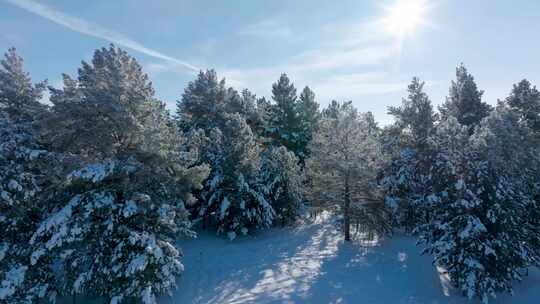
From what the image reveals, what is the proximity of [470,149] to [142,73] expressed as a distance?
14.8m

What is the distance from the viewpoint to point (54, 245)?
11188mm

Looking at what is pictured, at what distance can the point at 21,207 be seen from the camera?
12742mm

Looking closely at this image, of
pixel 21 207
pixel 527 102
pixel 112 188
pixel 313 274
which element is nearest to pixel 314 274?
pixel 313 274

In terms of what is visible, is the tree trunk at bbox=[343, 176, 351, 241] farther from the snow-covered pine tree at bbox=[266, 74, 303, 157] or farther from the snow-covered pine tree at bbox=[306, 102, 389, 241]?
the snow-covered pine tree at bbox=[266, 74, 303, 157]

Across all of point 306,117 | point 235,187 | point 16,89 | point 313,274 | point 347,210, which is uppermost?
point 306,117

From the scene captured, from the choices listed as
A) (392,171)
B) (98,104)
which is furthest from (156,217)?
(392,171)

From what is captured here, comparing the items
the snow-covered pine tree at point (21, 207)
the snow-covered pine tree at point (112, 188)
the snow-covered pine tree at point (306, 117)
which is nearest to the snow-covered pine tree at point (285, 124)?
the snow-covered pine tree at point (306, 117)

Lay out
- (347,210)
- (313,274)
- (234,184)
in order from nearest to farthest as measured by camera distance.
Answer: (313,274) < (347,210) < (234,184)

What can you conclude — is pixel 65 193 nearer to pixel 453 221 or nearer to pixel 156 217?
pixel 156 217

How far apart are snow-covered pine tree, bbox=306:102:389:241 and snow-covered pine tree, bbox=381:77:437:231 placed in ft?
4.13

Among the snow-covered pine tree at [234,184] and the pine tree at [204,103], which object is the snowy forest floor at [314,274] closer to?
the snow-covered pine tree at [234,184]

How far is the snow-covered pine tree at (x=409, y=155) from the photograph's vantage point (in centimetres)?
2092

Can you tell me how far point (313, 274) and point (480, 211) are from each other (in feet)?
25.8

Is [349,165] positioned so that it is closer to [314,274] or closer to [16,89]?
[314,274]
